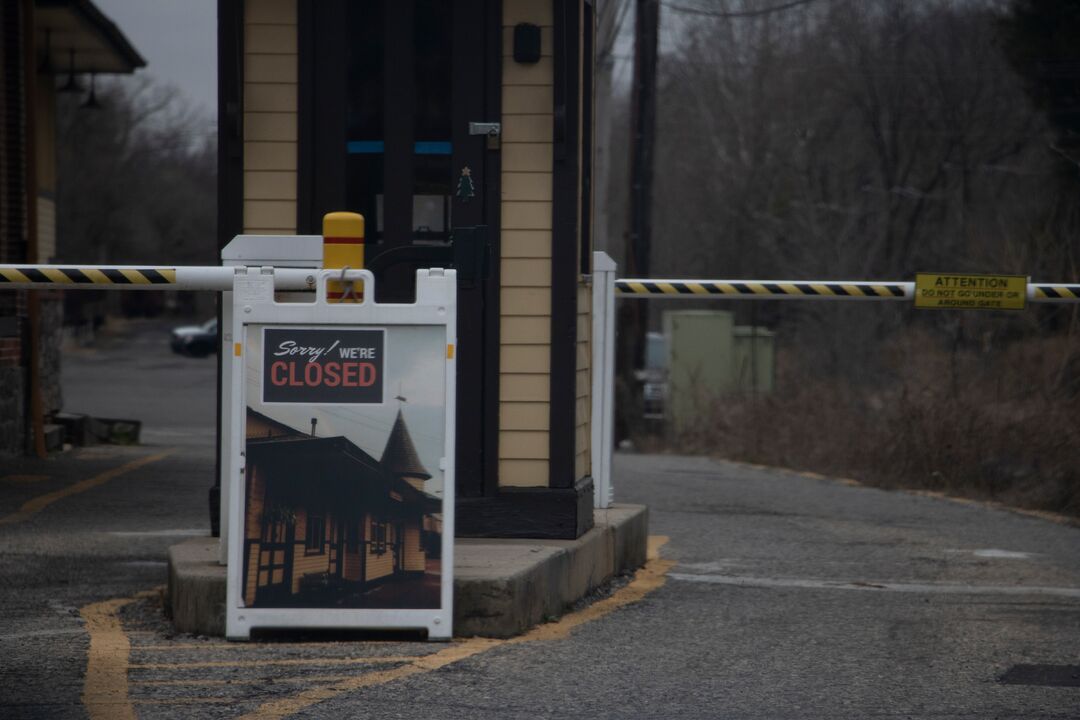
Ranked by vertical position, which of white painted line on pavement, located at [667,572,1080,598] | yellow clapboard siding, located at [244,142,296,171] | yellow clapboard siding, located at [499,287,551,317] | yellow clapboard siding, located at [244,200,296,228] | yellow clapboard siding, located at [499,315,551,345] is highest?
yellow clapboard siding, located at [244,142,296,171]

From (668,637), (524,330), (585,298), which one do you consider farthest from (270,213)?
(668,637)

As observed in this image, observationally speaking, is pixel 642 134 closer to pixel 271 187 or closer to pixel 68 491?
pixel 68 491

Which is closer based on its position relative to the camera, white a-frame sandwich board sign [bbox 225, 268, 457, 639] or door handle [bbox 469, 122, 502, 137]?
white a-frame sandwich board sign [bbox 225, 268, 457, 639]

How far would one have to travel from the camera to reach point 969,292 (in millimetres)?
9250

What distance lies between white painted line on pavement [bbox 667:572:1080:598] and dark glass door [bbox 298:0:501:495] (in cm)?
177

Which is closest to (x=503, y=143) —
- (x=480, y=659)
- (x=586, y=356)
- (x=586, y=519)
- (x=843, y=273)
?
(x=586, y=356)

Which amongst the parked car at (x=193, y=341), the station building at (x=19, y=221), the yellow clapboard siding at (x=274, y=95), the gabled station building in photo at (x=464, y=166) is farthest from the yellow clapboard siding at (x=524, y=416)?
the parked car at (x=193, y=341)

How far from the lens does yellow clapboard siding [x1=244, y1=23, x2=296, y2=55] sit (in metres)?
7.36

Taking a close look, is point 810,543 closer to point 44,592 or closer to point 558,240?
point 558,240

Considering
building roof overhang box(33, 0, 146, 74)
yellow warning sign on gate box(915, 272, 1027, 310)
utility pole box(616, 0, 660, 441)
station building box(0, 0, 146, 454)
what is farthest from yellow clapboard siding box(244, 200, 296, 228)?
utility pole box(616, 0, 660, 441)

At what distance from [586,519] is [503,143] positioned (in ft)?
6.57

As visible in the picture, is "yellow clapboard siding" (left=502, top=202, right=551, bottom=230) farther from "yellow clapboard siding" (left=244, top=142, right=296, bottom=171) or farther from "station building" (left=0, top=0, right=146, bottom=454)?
"station building" (left=0, top=0, right=146, bottom=454)

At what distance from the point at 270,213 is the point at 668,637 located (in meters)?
2.81

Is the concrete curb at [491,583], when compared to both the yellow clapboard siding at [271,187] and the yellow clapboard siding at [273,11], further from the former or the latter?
the yellow clapboard siding at [273,11]
